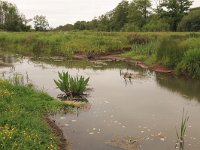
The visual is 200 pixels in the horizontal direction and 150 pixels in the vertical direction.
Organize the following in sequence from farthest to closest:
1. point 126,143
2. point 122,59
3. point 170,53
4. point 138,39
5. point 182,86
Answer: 1. point 138,39
2. point 122,59
3. point 170,53
4. point 182,86
5. point 126,143

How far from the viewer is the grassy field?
20547 mm

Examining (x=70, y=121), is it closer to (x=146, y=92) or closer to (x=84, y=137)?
(x=84, y=137)

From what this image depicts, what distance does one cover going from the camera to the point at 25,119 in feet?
31.1

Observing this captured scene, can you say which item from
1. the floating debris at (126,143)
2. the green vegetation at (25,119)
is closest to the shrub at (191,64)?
the green vegetation at (25,119)

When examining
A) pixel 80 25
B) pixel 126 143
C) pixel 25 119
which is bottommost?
pixel 126 143

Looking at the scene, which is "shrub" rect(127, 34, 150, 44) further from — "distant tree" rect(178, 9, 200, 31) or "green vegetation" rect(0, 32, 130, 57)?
"distant tree" rect(178, 9, 200, 31)

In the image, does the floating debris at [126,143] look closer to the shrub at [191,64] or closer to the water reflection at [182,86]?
the water reflection at [182,86]

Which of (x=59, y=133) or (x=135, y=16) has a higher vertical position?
(x=135, y=16)

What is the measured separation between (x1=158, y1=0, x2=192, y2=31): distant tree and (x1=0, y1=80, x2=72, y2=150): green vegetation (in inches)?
1823

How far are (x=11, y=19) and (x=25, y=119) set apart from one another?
64613 mm

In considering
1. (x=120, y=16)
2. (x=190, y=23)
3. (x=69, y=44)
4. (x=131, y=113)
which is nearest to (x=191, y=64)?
(x=131, y=113)

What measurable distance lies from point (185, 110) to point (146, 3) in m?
49.2

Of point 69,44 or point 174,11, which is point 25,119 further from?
point 174,11

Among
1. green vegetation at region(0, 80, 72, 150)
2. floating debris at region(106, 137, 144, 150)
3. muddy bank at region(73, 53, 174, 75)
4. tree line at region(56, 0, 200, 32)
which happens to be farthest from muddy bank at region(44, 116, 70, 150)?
tree line at region(56, 0, 200, 32)
